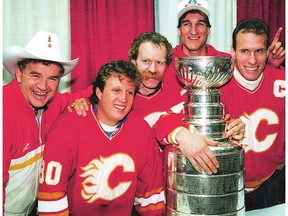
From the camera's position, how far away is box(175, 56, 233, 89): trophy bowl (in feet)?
3.53

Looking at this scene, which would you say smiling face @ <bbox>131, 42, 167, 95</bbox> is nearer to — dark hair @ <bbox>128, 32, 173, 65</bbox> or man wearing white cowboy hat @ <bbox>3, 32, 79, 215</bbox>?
dark hair @ <bbox>128, 32, 173, 65</bbox>

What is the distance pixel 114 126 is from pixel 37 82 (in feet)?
1.04

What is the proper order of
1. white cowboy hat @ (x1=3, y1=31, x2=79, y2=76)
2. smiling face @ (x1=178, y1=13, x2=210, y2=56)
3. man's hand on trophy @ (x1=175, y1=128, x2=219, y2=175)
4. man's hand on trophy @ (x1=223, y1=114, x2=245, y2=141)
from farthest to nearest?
smiling face @ (x1=178, y1=13, x2=210, y2=56) < white cowboy hat @ (x1=3, y1=31, x2=79, y2=76) < man's hand on trophy @ (x1=223, y1=114, x2=245, y2=141) < man's hand on trophy @ (x1=175, y1=128, x2=219, y2=175)

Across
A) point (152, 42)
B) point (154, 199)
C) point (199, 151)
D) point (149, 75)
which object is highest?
point (152, 42)

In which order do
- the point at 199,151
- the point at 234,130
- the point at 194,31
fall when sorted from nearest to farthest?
the point at 199,151
the point at 234,130
the point at 194,31

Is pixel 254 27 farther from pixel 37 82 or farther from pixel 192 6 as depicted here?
pixel 37 82

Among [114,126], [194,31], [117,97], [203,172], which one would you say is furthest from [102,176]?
[194,31]

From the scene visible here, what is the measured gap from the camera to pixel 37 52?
1.29 metres

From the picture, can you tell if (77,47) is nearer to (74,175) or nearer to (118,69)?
(118,69)

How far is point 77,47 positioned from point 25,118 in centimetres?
66

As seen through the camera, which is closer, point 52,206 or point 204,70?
point 204,70

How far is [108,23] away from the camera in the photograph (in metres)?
1.84

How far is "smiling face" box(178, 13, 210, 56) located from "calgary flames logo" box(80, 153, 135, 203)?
2.18 ft

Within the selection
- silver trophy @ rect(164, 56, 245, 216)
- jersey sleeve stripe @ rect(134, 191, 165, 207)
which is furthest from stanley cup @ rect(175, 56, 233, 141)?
jersey sleeve stripe @ rect(134, 191, 165, 207)
